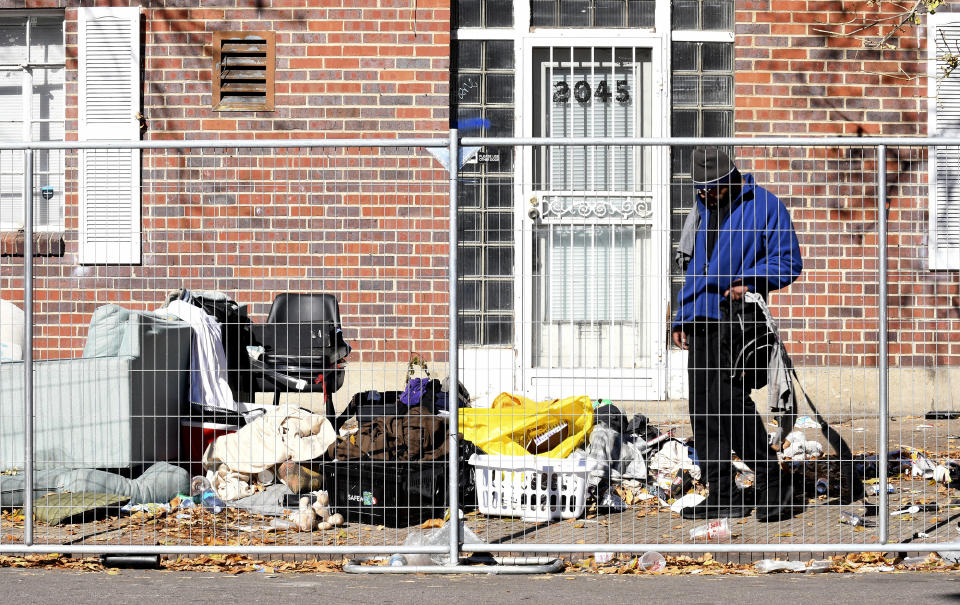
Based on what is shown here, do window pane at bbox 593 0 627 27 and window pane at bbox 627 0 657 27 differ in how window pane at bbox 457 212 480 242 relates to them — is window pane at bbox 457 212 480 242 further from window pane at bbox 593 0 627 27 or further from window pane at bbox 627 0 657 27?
window pane at bbox 627 0 657 27

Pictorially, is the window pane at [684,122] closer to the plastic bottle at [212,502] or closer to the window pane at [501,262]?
the window pane at [501,262]

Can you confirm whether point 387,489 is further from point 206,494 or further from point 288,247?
point 288,247

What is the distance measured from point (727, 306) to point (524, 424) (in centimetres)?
112

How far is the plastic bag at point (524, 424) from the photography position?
544 cm

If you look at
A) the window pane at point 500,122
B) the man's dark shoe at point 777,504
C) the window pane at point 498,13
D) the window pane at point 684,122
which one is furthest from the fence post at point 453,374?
the window pane at point 684,122

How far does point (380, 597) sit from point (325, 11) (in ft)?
18.3

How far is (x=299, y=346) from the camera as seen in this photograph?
5.75m

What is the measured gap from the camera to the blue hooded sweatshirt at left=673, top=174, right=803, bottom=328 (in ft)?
17.2

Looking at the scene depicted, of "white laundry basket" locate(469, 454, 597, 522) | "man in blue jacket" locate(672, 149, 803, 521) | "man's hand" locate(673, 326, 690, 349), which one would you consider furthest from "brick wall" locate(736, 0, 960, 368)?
"white laundry basket" locate(469, 454, 597, 522)

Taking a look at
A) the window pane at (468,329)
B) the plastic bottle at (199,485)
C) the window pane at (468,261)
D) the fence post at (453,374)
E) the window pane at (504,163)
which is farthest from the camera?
the window pane at (504,163)

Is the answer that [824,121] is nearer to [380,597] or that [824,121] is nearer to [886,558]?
[886,558]

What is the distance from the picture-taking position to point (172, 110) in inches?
348

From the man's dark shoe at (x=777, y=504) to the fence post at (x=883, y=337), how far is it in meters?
0.42

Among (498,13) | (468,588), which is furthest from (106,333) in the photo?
(498,13)
